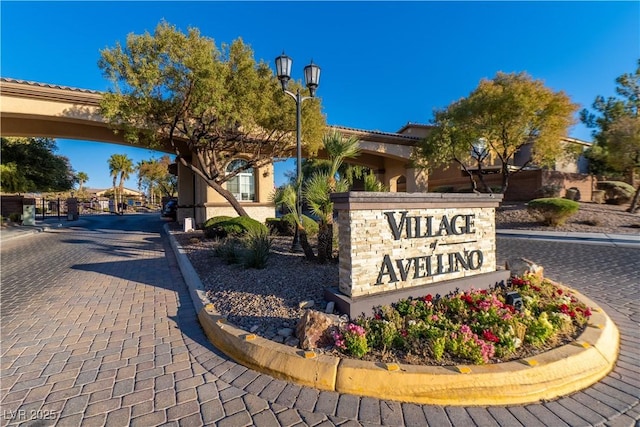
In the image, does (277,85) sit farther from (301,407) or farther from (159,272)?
(301,407)

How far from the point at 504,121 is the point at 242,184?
48.0 ft

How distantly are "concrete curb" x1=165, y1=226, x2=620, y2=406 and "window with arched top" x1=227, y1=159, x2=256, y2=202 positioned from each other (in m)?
14.1

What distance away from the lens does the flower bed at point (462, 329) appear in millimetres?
2834

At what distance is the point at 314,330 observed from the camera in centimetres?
310

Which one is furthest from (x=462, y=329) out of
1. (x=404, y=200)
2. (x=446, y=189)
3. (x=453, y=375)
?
(x=446, y=189)

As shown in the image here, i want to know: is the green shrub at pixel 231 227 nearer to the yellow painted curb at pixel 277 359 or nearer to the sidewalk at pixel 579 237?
the yellow painted curb at pixel 277 359

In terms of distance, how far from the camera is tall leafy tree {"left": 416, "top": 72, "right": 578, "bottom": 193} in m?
14.5

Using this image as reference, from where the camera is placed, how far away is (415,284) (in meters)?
4.01

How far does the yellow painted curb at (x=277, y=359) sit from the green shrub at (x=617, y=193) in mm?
26074

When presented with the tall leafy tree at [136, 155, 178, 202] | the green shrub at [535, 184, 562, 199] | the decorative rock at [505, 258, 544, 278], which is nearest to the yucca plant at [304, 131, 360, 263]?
the decorative rock at [505, 258, 544, 278]

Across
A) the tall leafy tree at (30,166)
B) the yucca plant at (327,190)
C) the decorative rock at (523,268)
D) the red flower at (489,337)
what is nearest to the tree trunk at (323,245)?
the yucca plant at (327,190)

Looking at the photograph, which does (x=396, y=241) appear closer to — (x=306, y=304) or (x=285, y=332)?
(x=306, y=304)

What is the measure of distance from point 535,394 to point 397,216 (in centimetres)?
222

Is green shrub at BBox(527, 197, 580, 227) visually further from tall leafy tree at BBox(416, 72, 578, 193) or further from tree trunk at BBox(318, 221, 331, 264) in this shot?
tree trunk at BBox(318, 221, 331, 264)
